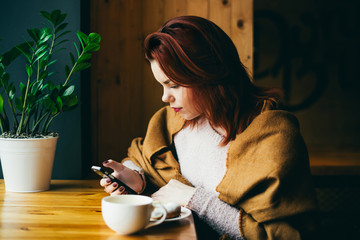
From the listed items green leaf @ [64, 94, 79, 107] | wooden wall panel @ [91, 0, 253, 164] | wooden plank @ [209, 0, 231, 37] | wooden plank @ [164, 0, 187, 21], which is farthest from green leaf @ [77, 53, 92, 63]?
wooden plank @ [209, 0, 231, 37]

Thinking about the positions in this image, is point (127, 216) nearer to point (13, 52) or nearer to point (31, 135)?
point (31, 135)

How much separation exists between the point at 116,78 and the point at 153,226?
3.31 ft

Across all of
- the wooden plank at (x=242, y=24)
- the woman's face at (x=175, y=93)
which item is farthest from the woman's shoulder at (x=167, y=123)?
the wooden plank at (x=242, y=24)

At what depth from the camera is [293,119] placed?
110cm

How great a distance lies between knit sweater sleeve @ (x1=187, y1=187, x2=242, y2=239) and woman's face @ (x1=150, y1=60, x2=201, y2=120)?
278mm

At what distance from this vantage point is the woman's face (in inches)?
45.7

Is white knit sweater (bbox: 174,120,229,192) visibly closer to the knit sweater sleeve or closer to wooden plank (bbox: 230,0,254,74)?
the knit sweater sleeve

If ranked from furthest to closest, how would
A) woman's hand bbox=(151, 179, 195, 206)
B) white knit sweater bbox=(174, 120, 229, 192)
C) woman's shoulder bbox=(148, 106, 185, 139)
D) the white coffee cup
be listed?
woman's shoulder bbox=(148, 106, 185, 139)
white knit sweater bbox=(174, 120, 229, 192)
woman's hand bbox=(151, 179, 195, 206)
the white coffee cup

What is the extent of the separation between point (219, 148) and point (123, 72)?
2.38ft

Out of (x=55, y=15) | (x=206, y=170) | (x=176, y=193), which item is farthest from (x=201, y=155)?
(x=55, y=15)

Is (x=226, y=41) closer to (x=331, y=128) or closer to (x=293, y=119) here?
(x=293, y=119)

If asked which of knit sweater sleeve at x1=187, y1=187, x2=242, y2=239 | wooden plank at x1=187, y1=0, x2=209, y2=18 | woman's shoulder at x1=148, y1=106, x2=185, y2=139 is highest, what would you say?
wooden plank at x1=187, y1=0, x2=209, y2=18

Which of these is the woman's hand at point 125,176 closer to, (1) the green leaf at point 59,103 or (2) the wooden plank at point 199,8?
(1) the green leaf at point 59,103

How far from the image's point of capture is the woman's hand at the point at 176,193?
1.12m
